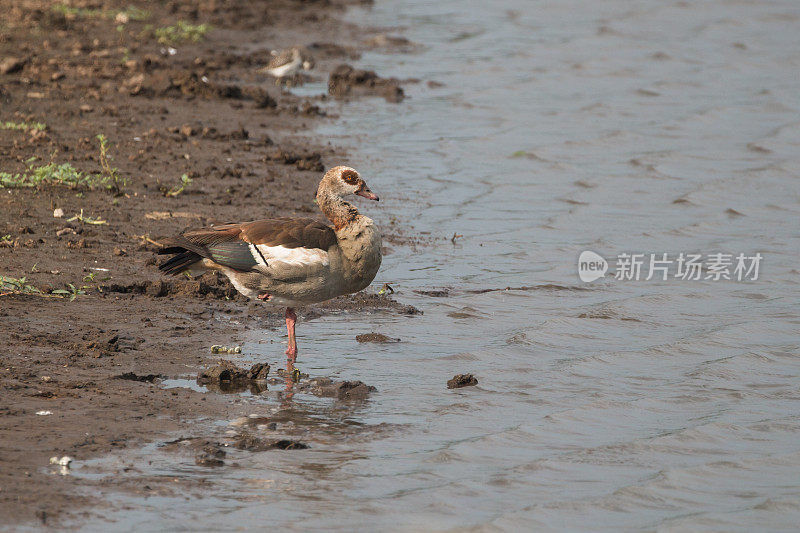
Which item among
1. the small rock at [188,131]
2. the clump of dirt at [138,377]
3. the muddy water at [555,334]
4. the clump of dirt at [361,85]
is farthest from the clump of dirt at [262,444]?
the clump of dirt at [361,85]

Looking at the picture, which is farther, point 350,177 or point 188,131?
point 188,131

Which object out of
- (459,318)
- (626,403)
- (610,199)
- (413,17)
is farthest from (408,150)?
(413,17)

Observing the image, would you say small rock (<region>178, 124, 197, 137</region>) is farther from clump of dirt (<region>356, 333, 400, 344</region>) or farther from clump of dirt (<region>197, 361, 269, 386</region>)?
clump of dirt (<region>197, 361, 269, 386</region>)

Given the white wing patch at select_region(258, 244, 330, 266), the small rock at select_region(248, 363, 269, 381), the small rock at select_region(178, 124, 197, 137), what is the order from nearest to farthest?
1. the small rock at select_region(248, 363, 269, 381)
2. the white wing patch at select_region(258, 244, 330, 266)
3. the small rock at select_region(178, 124, 197, 137)

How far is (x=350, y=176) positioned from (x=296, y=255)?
40.5 inches

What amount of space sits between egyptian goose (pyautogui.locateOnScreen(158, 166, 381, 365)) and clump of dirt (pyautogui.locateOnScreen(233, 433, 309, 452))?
63.5 inches

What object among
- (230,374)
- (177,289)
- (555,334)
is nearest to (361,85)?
(177,289)

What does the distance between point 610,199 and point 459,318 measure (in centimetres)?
442

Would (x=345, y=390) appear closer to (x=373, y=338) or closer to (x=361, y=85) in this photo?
(x=373, y=338)

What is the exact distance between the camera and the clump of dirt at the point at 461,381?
27.7ft

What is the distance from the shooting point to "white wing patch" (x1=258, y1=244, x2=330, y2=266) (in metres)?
8.73

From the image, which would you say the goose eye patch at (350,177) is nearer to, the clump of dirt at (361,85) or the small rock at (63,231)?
the small rock at (63,231)

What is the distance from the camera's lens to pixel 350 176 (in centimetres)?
945

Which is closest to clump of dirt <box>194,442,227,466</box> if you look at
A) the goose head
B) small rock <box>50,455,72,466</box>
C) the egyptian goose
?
small rock <box>50,455,72,466</box>
